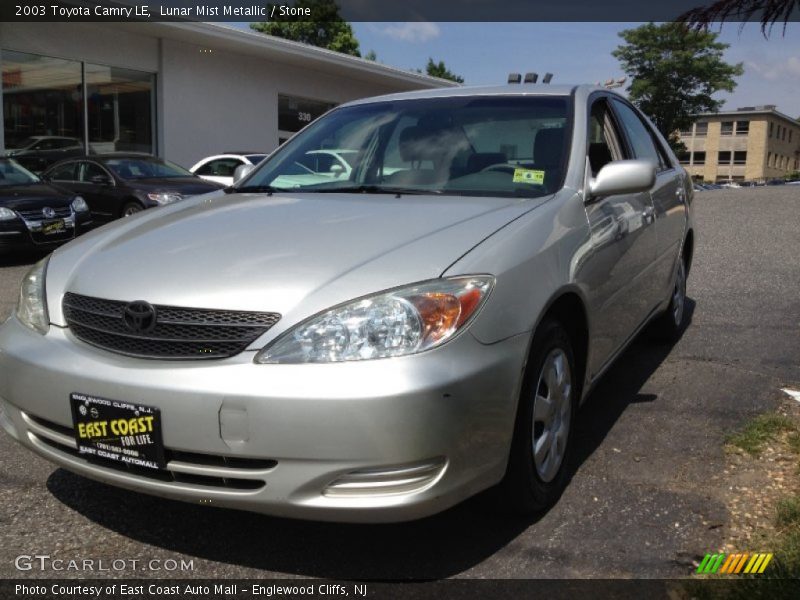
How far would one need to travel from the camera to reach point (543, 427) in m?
2.93

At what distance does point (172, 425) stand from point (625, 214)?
2.35 m

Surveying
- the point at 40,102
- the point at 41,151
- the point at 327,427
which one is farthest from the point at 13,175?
the point at 327,427

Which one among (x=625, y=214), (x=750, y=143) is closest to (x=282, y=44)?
(x=625, y=214)

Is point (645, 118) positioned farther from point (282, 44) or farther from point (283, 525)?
point (282, 44)

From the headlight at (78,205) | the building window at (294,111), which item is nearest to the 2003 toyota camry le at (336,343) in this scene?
the headlight at (78,205)

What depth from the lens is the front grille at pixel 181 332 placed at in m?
2.41

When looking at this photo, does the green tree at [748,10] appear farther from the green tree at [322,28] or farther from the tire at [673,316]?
the green tree at [322,28]

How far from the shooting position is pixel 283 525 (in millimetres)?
2916

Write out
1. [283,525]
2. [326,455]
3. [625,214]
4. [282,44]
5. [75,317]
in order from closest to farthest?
[326,455] → [75,317] → [283,525] → [625,214] → [282,44]

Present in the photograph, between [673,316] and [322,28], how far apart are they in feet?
132

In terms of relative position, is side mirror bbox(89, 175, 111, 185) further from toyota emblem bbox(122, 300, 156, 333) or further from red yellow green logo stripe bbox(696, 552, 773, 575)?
red yellow green logo stripe bbox(696, 552, 773, 575)

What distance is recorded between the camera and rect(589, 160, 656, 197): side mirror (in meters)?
3.34

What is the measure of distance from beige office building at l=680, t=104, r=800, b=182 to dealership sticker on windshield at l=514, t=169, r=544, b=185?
81.6m

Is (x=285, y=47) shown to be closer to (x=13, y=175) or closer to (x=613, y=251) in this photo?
(x=13, y=175)
